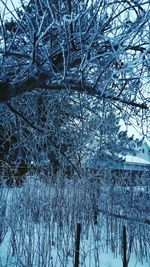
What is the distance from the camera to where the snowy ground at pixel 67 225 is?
146 inches

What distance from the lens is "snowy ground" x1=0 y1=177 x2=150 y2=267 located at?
371 cm

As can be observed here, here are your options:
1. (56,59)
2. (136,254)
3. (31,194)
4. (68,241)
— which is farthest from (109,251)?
(56,59)

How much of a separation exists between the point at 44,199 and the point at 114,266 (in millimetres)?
1587

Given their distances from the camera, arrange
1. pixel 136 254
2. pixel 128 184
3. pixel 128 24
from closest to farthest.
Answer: pixel 128 24 < pixel 136 254 < pixel 128 184

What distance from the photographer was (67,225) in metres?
4.08

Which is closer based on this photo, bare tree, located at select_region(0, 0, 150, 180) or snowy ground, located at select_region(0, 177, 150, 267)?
bare tree, located at select_region(0, 0, 150, 180)

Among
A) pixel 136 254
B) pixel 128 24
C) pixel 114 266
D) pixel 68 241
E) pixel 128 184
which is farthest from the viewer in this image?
pixel 128 184

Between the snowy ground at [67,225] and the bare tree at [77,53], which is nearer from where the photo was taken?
the bare tree at [77,53]

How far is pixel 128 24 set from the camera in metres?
2.11

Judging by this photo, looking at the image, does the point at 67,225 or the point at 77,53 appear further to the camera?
the point at 67,225

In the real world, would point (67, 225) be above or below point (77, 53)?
below

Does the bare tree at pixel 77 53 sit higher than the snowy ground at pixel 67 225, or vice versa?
the bare tree at pixel 77 53

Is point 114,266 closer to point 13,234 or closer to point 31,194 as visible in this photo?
point 13,234

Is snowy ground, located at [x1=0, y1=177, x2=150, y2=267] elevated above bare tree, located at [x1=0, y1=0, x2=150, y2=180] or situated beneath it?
situated beneath
